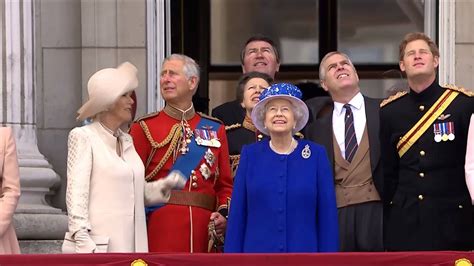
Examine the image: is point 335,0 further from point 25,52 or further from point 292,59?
point 25,52

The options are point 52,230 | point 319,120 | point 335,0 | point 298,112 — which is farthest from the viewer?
point 335,0

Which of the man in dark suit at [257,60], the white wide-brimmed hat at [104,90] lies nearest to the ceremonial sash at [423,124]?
the man in dark suit at [257,60]

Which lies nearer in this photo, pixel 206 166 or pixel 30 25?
pixel 206 166

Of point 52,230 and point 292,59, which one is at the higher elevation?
point 292,59

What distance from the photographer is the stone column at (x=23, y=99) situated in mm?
13461

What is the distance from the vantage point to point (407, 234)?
37.1 feet

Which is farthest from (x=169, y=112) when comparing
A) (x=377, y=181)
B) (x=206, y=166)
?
(x=377, y=181)

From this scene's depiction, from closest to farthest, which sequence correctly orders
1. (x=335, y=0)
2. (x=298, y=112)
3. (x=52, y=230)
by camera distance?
(x=298, y=112), (x=52, y=230), (x=335, y=0)

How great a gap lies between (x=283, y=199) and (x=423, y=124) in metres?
1.07

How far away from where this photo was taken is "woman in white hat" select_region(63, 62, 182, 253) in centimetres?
1092

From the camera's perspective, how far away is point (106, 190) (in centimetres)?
1105

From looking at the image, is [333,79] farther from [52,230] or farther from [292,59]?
[292,59]

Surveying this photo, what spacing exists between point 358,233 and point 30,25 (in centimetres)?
341

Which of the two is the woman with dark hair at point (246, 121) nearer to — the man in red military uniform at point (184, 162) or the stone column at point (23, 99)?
the man in red military uniform at point (184, 162)
